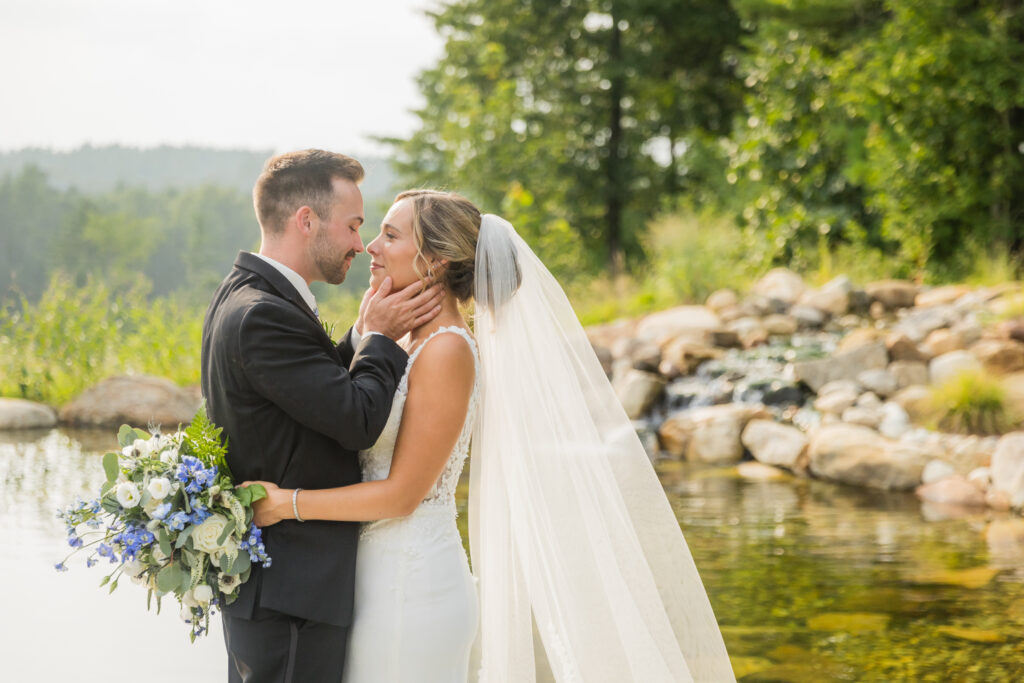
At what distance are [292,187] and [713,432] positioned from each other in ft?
29.3

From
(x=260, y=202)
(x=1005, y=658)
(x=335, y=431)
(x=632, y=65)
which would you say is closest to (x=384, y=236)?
(x=260, y=202)

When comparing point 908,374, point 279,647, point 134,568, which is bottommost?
point 279,647

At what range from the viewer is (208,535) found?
237 cm

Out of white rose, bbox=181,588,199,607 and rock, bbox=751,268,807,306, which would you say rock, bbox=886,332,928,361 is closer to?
rock, bbox=751,268,807,306

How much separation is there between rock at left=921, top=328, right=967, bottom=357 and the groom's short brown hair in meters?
10.5

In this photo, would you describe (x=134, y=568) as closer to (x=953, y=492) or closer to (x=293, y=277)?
(x=293, y=277)

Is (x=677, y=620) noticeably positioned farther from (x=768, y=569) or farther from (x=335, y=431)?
(x=768, y=569)

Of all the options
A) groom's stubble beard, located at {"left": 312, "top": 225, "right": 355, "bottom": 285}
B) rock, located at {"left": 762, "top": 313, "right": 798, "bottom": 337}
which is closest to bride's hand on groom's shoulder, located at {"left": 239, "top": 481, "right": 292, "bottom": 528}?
groom's stubble beard, located at {"left": 312, "top": 225, "right": 355, "bottom": 285}

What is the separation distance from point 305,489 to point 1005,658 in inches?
175

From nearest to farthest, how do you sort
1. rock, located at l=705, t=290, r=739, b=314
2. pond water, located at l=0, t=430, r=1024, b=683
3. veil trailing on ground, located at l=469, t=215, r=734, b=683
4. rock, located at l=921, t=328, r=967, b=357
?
veil trailing on ground, located at l=469, t=215, r=734, b=683, pond water, located at l=0, t=430, r=1024, b=683, rock, located at l=921, t=328, r=967, b=357, rock, located at l=705, t=290, r=739, b=314

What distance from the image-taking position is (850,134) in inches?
699

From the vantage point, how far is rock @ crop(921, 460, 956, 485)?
30.2 feet

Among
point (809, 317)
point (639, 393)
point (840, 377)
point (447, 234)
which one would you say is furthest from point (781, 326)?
point (447, 234)

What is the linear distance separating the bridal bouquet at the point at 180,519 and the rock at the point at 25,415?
7206mm
